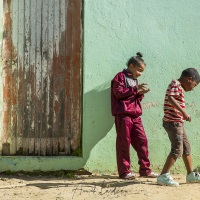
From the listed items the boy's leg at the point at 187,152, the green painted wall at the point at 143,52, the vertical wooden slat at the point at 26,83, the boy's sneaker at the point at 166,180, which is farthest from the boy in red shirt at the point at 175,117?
the vertical wooden slat at the point at 26,83

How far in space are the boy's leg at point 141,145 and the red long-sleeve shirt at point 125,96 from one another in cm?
15

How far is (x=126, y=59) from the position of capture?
7.13 metres

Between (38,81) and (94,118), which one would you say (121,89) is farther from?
(38,81)

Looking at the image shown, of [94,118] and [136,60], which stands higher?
[136,60]

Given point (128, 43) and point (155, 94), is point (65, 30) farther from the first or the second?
point (155, 94)

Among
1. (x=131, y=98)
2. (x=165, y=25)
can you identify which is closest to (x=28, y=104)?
(x=131, y=98)

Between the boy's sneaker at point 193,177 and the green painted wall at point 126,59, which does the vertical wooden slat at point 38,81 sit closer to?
the green painted wall at point 126,59

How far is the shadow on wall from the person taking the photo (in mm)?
7090

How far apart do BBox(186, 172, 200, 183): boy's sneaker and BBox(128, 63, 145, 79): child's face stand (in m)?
1.33

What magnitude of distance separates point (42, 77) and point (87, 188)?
163 cm

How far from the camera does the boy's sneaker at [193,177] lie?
21.5 ft

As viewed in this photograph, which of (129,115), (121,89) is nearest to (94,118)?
(129,115)

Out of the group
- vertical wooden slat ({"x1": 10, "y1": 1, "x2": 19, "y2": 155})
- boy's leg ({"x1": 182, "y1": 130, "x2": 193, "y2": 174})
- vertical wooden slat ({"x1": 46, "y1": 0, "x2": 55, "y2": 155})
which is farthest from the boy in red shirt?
vertical wooden slat ({"x1": 10, "y1": 1, "x2": 19, "y2": 155})

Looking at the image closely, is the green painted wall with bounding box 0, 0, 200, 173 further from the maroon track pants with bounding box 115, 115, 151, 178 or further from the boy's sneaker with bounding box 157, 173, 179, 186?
the boy's sneaker with bounding box 157, 173, 179, 186
